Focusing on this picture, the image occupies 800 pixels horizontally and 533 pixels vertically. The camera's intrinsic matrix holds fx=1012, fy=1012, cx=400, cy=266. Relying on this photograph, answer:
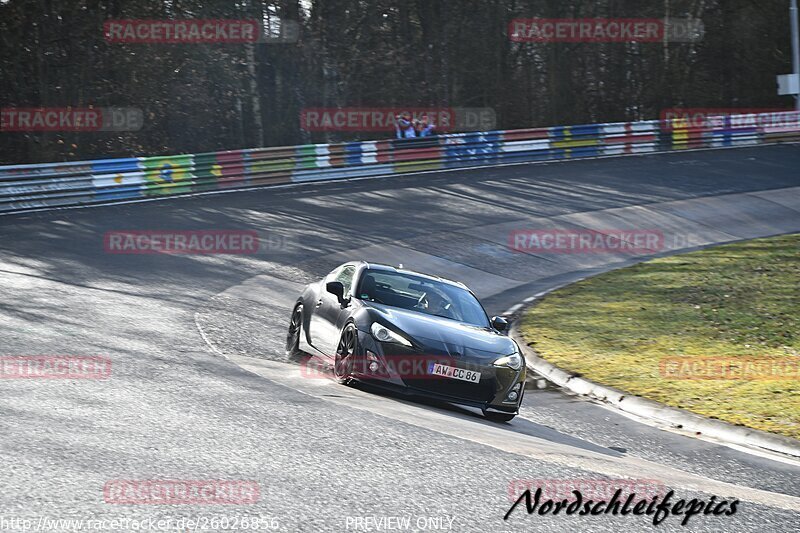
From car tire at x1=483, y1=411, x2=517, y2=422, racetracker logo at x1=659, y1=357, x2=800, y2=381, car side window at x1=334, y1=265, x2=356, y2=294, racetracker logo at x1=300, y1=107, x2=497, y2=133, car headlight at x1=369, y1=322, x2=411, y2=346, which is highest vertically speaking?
racetracker logo at x1=300, y1=107, x2=497, y2=133

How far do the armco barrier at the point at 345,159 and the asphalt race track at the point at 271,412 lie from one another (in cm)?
123

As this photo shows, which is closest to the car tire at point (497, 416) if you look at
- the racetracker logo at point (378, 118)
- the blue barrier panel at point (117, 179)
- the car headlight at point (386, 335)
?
the car headlight at point (386, 335)

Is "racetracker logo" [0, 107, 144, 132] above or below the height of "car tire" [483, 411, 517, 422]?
above

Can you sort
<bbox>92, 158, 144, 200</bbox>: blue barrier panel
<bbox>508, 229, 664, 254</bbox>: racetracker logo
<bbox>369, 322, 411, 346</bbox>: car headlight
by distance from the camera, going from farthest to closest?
<bbox>92, 158, 144, 200</bbox>: blue barrier panel < <bbox>508, 229, 664, 254</bbox>: racetracker logo < <bbox>369, 322, 411, 346</bbox>: car headlight

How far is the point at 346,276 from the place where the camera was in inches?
476

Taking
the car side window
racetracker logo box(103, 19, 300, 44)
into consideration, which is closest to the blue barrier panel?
racetracker logo box(103, 19, 300, 44)

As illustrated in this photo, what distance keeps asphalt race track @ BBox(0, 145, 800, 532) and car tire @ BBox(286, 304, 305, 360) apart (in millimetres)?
382

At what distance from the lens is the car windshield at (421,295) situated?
11.1 meters

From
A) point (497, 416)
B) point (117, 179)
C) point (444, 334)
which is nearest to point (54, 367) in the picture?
point (444, 334)

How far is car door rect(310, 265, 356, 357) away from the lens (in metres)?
11.0

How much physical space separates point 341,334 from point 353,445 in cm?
317

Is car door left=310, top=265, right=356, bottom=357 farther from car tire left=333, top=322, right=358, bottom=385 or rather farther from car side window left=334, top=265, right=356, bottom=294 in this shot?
car tire left=333, top=322, right=358, bottom=385

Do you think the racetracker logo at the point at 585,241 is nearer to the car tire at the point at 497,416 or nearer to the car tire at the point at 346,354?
the car tire at the point at 346,354

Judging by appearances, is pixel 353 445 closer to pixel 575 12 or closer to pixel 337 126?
pixel 337 126
